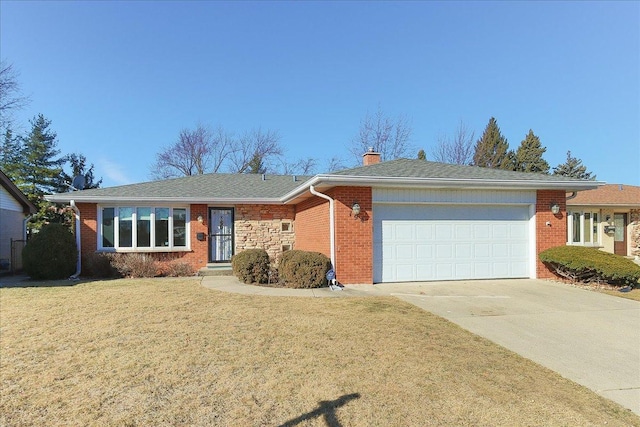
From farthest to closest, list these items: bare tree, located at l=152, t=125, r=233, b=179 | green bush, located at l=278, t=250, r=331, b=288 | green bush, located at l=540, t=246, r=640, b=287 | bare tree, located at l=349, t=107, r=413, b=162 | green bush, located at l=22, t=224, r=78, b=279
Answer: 1. bare tree, located at l=152, t=125, r=233, b=179
2. bare tree, located at l=349, t=107, r=413, b=162
3. green bush, located at l=22, t=224, r=78, b=279
4. green bush, located at l=278, t=250, r=331, b=288
5. green bush, located at l=540, t=246, r=640, b=287

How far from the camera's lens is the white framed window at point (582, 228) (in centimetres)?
1714

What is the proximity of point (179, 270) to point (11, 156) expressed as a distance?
25764mm

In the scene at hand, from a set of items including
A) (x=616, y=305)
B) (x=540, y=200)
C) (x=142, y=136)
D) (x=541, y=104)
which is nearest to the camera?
(x=616, y=305)

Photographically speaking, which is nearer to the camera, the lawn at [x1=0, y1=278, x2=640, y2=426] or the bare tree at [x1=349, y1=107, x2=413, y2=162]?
the lawn at [x1=0, y1=278, x2=640, y2=426]

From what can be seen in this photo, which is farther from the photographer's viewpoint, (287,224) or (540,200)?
(287,224)

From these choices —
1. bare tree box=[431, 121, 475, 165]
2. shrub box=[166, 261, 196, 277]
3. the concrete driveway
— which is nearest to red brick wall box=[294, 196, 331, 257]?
the concrete driveway

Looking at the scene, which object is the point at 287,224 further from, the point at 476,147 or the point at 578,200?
the point at 476,147

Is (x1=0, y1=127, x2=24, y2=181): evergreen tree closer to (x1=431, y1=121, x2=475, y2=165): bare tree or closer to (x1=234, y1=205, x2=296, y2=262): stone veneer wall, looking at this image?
(x1=234, y1=205, x2=296, y2=262): stone veneer wall

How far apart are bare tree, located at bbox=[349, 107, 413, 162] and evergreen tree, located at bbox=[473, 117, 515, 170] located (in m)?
10.1

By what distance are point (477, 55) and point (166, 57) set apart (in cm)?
1348

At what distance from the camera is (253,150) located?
33031 mm

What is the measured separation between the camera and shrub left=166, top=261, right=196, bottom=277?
12.3 meters

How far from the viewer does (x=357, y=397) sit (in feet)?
10.5

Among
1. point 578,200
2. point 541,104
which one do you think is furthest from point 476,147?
point 578,200
